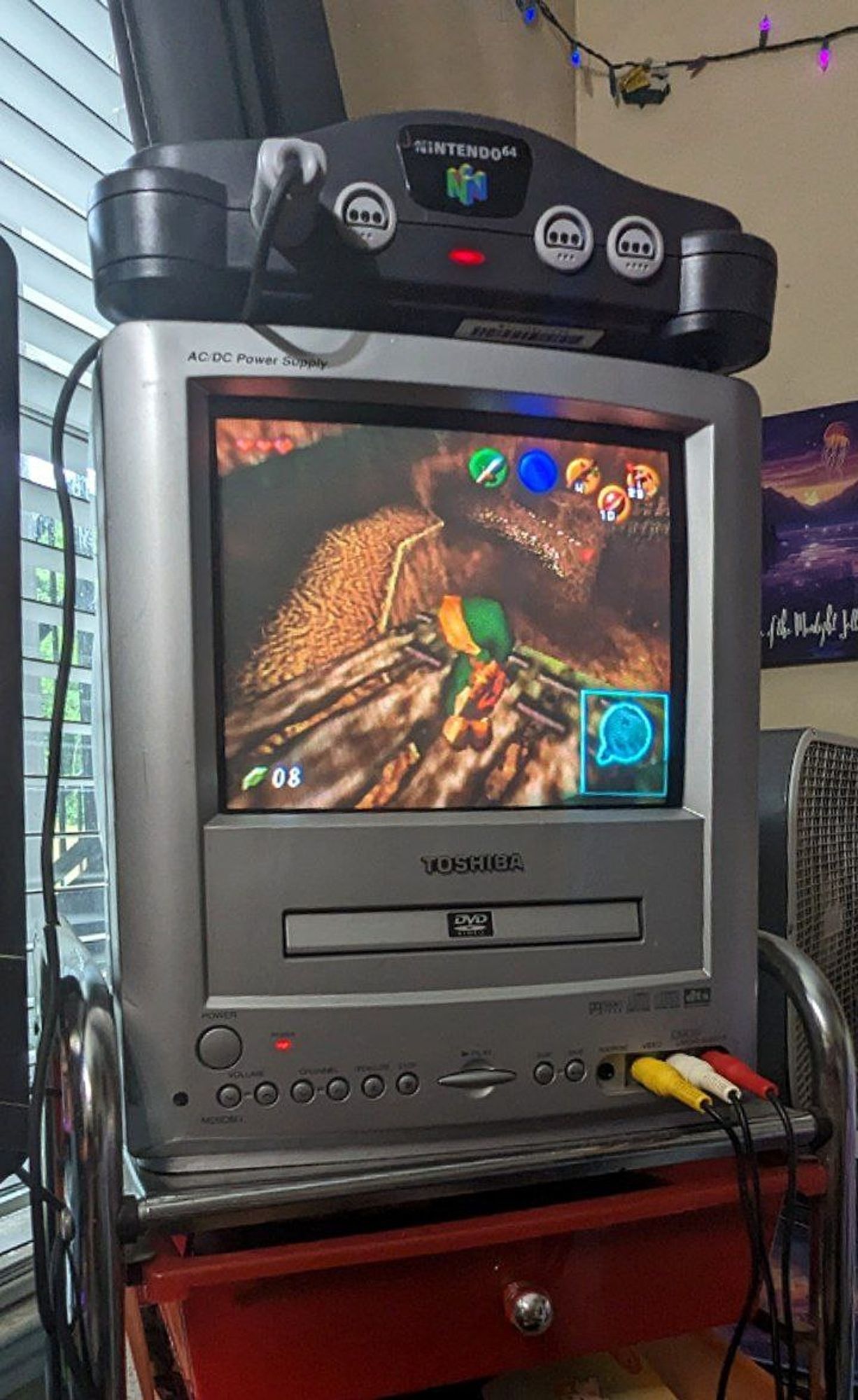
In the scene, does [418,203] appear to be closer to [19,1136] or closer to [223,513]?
[223,513]

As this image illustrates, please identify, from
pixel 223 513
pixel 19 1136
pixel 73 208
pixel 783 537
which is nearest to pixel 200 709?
pixel 223 513

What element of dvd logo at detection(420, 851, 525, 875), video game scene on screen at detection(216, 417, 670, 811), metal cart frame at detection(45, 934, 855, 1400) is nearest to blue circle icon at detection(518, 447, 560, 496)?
video game scene on screen at detection(216, 417, 670, 811)

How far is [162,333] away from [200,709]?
20cm

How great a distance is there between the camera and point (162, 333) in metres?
0.61

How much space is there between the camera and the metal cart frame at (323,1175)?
53cm

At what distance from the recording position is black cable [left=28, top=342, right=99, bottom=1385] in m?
0.57

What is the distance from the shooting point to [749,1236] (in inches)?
24.6

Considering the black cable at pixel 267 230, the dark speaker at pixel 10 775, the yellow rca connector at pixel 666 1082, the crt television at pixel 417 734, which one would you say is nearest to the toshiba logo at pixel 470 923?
the crt television at pixel 417 734

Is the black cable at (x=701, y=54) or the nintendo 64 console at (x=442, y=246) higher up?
the black cable at (x=701, y=54)

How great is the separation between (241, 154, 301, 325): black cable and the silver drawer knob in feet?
1.75

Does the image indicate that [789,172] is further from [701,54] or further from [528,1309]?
[528,1309]

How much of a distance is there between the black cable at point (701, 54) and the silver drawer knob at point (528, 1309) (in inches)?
59.8

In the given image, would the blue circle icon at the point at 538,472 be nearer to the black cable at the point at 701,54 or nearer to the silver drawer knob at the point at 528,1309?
the silver drawer knob at the point at 528,1309

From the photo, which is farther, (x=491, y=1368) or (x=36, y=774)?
(x=36, y=774)
